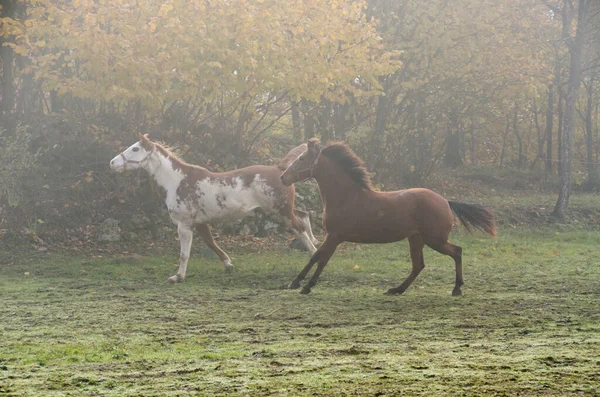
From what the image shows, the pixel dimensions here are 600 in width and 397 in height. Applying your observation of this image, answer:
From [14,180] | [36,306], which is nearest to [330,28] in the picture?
[14,180]

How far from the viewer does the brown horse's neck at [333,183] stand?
9.76 meters

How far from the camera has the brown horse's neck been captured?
384 inches

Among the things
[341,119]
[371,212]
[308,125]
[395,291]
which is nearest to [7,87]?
[308,125]

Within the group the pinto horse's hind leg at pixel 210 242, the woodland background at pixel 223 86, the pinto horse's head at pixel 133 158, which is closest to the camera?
the pinto horse's head at pixel 133 158

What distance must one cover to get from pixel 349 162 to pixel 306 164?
0.56 m

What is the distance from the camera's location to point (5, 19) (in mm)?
13797

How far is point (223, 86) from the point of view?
569 inches

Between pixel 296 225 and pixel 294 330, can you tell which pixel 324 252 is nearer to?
pixel 296 225

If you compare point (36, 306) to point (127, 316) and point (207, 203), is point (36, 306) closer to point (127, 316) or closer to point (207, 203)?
point (127, 316)

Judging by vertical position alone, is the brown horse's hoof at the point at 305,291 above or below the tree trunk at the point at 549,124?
below

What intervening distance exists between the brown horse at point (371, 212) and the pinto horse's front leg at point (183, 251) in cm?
211

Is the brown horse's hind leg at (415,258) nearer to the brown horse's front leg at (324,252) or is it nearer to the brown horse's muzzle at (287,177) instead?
the brown horse's front leg at (324,252)

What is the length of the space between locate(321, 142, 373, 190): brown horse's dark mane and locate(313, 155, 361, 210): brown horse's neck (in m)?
0.05

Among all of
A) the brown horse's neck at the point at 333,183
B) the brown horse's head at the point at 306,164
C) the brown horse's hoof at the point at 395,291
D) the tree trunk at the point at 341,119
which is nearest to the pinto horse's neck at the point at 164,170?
the brown horse's head at the point at 306,164
